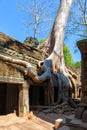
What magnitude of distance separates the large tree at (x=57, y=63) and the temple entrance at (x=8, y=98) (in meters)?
1.11

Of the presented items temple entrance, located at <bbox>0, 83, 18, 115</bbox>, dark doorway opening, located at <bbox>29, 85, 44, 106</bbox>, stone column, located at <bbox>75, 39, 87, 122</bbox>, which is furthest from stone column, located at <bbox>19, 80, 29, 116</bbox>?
stone column, located at <bbox>75, 39, 87, 122</bbox>

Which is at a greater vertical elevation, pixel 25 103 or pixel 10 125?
pixel 25 103

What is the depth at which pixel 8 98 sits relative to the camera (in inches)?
399

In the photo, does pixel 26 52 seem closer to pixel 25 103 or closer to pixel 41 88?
pixel 41 88

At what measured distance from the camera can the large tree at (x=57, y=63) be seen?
10.3m

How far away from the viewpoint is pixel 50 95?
11.5 metres

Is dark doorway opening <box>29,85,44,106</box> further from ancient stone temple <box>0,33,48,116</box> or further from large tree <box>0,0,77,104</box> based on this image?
large tree <box>0,0,77,104</box>

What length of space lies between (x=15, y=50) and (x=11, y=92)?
2104mm

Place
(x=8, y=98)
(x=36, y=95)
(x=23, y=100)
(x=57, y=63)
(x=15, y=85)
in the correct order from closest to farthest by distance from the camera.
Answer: (x=23, y=100), (x=8, y=98), (x=15, y=85), (x=36, y=95), (x=57, y=63)

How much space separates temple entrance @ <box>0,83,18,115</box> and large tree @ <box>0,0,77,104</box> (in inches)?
43.6

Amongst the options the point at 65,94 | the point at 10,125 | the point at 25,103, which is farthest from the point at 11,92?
the point at 65,94

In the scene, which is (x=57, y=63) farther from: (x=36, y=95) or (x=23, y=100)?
(x=23, y=100)

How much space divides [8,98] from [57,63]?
424 centimetres

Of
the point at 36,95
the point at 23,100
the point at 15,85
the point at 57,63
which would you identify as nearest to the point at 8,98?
the point at 15,85
